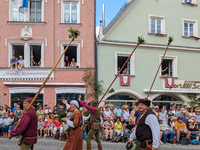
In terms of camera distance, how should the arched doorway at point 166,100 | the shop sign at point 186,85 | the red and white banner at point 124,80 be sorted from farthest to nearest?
the shop sign at point 186,85 → the arched doorway at point 166,100 → the red and white banner at point 124,80

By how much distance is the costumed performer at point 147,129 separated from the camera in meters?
5.18

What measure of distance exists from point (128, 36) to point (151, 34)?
190 cm

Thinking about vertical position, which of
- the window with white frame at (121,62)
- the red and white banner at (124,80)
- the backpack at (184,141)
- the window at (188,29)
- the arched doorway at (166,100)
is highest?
the window at (188,29)

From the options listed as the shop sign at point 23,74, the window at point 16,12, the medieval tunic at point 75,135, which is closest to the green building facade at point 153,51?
the shop sign at point 23,74

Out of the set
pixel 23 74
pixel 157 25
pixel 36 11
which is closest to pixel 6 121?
pixel 23 74

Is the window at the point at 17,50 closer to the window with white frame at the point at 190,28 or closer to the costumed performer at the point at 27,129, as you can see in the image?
the window with white frame at the point at 190,28

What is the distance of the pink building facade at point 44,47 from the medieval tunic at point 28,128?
12.2 m

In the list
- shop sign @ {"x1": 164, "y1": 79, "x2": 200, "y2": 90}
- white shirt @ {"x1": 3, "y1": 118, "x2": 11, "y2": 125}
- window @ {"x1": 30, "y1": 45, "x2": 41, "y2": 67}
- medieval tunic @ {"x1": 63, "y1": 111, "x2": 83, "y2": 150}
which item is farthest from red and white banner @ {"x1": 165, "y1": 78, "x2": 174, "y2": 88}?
medieval tunic @ {"x1": 63, "y1": 111, "x2": 83, "y2": 150}

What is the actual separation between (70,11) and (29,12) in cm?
288

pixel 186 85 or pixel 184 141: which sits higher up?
pixel 186 85

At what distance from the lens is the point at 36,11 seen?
19141 millimetres

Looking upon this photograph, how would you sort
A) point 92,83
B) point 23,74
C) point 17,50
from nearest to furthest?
point 23,74 → point 92,83 → point 17,50

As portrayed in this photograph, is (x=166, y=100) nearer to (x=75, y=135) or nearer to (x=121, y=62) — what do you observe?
(x=121, y=62)

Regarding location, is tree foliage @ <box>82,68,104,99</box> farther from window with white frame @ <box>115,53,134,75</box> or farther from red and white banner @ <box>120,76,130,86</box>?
window with white frame @ <box>115,53,134,75</box>
